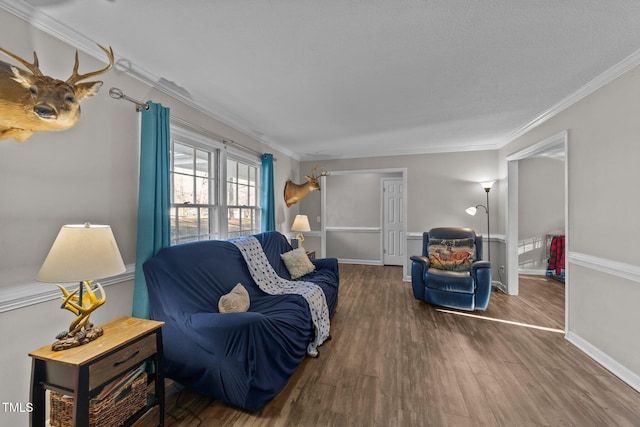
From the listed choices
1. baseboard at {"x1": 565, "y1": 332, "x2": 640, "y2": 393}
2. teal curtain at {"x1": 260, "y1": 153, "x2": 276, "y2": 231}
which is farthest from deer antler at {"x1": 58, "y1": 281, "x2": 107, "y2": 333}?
baseboard at {"x1": 565, "y1": 332, "x2": 640, "y2": 393}

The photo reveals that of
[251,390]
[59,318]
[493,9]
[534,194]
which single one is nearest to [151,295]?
[59,318]

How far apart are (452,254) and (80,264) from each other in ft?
13.8

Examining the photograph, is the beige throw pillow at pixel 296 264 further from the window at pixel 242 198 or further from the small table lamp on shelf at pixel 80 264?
the small table lamp on shelf at pixel 80 264

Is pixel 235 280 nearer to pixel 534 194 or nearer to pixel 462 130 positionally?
pixel 462 130

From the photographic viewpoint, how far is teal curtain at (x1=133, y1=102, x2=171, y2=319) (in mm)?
2064

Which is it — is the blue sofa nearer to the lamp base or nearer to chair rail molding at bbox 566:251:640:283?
the lamp base

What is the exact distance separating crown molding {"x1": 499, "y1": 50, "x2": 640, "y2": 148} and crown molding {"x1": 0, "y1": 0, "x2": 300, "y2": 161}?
12.3 ft

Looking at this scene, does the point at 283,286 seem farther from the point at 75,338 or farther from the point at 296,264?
the point at 75,338

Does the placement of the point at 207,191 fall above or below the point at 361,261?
above

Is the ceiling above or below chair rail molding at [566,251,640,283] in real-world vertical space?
above

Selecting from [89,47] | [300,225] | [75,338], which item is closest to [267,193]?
[300,225]

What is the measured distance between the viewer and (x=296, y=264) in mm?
3529

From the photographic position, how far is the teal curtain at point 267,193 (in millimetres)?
4121

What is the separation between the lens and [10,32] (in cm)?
146
